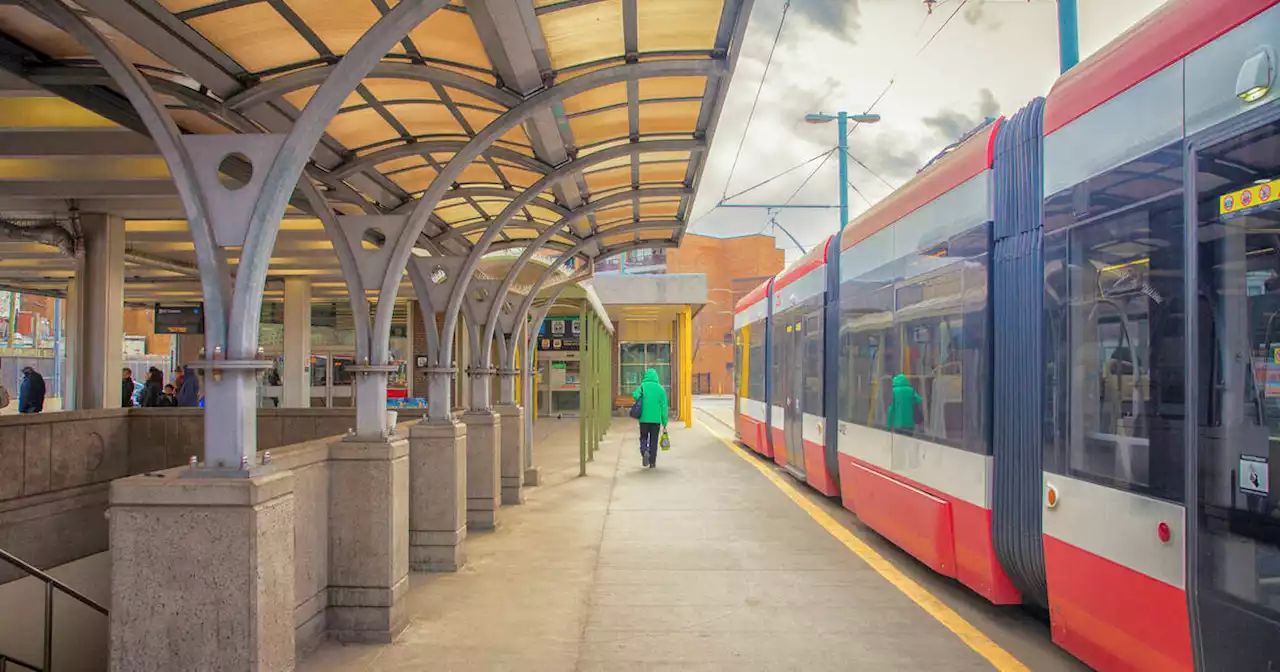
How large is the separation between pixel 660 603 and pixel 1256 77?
176 inches

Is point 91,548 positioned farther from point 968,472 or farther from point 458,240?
point 968,472

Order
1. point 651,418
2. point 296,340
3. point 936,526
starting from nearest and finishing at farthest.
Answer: point 936,526
point 651,418
point 296,340

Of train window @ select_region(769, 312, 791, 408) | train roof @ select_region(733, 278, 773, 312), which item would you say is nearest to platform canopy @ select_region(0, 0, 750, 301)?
train window @ select_region(769, 312, 791, 408)

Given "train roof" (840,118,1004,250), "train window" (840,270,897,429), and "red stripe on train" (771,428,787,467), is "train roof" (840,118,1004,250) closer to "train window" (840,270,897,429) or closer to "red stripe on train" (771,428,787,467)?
"train window" (840,270,897,429)

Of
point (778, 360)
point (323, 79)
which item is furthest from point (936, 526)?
point (778, 360)

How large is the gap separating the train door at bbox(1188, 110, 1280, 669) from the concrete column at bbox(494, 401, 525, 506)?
7840 millimetres

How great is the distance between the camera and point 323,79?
4.66 meters

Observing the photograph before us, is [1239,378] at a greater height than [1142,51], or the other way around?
[1142,51]

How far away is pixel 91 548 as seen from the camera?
335 inches

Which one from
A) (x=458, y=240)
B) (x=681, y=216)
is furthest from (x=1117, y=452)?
(x=458, y=240)

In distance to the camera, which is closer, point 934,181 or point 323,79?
point 323,79

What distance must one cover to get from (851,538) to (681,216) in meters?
4.06

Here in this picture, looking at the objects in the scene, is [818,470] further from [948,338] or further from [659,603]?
[659,603]

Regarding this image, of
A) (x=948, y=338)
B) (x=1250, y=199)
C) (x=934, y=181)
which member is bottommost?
(x=948, y=338)
